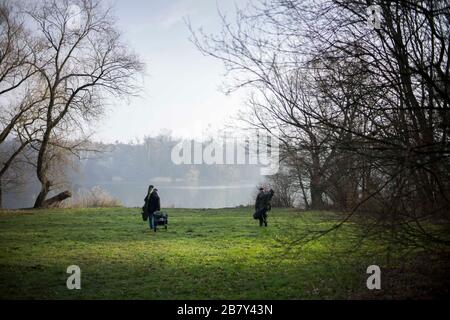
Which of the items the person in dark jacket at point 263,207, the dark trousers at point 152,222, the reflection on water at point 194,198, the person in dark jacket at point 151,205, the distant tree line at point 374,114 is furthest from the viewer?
the reflection on water at point 194,198

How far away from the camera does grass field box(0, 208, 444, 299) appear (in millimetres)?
6168

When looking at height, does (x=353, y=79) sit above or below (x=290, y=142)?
above

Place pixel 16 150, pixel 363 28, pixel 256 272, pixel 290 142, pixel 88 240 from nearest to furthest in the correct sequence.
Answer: pixel 363 28 → pixel 290 142 → pixel 256 272 → pixel 88 240 → pixel 16 150

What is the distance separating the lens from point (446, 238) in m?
5.77

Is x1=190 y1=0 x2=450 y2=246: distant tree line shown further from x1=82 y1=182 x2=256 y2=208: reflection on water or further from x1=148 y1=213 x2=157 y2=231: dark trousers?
x1=82 y1=182 x2=256 y2=208: reflection on water

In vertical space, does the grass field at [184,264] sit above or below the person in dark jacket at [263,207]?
below

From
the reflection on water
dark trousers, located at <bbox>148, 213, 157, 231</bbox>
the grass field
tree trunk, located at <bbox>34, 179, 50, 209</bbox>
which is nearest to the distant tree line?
the grass field

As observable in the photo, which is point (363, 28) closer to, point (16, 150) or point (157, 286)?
point (157, 286)

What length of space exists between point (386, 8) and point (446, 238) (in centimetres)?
376

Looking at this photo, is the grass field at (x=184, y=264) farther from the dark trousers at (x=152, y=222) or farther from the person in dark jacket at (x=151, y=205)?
the person in dark jacket at (x=151, y=205)

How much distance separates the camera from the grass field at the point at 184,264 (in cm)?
617

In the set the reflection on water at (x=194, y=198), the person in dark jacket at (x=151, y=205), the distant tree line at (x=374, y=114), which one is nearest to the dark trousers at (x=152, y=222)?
the person in dark jacket at (x=151, y=205)

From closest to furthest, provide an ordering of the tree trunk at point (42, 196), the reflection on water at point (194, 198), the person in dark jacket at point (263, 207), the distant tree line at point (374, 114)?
1. the distant tree line at point (374, 114)
2. the person in dark jacket at point (263, 207)
3. the tree trunk at point (42, 196)
4. the reflection on water at point (194, 198)

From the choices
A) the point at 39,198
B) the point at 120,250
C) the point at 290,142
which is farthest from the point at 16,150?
the point at 290,142
